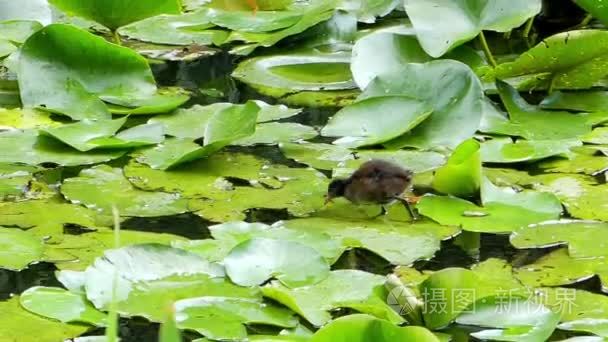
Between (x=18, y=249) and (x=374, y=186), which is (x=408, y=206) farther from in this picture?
(x=18, y=249)

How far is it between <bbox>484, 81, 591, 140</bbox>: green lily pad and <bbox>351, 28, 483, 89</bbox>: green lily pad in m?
0.18

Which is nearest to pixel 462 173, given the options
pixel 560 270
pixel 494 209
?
pixel 494 209

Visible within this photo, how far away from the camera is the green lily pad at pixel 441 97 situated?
7.14 feet

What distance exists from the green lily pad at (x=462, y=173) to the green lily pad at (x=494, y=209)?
0.7 inches

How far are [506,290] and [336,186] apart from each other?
1.35ft

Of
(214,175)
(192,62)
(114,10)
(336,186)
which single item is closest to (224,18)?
(192,62)

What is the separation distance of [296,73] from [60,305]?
4.25 ft

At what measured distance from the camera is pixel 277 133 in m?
2.31

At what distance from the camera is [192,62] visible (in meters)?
2.87

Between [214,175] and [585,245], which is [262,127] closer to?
[214,175]

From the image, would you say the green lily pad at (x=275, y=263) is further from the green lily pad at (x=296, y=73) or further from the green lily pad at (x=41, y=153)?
the green lily pad at (x=296, y=73)

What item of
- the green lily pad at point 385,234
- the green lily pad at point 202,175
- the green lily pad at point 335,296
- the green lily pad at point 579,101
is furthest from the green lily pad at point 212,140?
the green lily pad at point 579,101

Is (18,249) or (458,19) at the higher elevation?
(458,19)

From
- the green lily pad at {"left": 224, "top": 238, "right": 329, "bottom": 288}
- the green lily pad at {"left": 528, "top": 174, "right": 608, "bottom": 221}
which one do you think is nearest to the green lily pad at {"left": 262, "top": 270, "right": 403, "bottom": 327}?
the green lily pad at {"left": 224, "top": 238, "right": 329, "bottom": 288}
